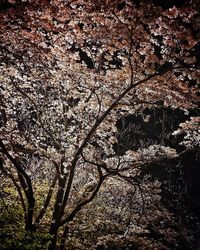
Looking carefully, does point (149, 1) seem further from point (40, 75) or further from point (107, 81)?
point (40, 75)

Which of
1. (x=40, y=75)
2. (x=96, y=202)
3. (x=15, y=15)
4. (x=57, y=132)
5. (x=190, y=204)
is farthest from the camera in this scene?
(x=190, y=204)

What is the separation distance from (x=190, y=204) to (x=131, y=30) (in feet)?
92.2

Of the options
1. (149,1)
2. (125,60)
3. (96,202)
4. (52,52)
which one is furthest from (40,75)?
(96,202)

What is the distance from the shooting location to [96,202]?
1686 centimetres

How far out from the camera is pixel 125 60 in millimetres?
10000

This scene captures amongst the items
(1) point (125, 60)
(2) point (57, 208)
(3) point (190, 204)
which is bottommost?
(2) point (57, 208)

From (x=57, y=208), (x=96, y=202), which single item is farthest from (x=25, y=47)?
(x=96, y=202)

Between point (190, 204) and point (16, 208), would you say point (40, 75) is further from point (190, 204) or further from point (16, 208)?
point (190, 204)

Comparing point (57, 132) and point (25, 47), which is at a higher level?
point (25, 47)

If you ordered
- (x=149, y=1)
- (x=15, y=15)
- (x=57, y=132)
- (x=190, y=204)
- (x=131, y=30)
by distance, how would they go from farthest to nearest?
(x=190, y=204), (x=57, y=132), (x=15, y=15), (x=131, y=30), (x=149, y=1)

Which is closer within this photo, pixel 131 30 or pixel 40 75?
pixel 131 30

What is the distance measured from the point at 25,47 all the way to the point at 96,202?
979 cm

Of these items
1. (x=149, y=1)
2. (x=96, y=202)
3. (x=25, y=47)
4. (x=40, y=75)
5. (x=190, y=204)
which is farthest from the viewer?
(x=190, y=204)

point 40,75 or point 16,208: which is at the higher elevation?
point 40,75
